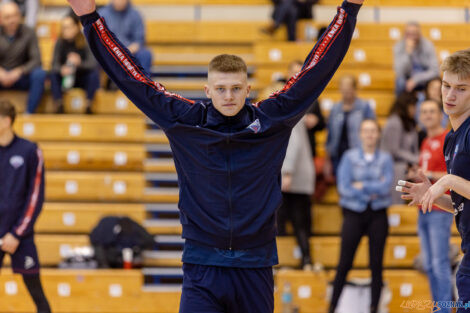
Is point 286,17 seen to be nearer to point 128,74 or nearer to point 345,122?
point 345,122

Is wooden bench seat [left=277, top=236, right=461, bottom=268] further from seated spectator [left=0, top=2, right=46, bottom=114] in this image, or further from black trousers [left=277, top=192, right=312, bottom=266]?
seated spectator [left=0, top=2, right=46, bottom=114]

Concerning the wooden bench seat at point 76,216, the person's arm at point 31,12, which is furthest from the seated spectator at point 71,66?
the person's arm at point 31,12

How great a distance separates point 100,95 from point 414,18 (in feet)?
17.1

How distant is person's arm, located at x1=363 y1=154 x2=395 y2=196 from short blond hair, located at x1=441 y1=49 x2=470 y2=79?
3575 millimetres

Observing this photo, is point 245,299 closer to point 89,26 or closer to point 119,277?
point 89,26

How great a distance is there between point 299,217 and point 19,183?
3010mm

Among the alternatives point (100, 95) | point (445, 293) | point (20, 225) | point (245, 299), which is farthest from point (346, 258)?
point (100, 95)

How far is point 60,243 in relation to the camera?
7887 millimetres

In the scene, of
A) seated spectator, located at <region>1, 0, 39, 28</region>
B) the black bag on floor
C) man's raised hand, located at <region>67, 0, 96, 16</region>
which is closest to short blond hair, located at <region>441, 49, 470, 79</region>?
man's raised hand, located at <region>67, 0, 96, 16</region>

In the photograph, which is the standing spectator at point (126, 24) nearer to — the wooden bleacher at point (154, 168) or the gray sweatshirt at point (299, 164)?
the wooden bleacher at point (154, 168)

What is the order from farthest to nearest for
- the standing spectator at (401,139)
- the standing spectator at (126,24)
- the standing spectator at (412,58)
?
the standing spectator at (126,24) < the standing spectator at (412,58) < the standing spectator at (401,139)

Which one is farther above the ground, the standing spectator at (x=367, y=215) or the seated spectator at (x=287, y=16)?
the seated spectator at (x=287, y=16)

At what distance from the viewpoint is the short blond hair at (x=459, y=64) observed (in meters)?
3.33

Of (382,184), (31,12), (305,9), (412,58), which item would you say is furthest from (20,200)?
(305,9)
